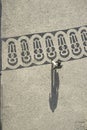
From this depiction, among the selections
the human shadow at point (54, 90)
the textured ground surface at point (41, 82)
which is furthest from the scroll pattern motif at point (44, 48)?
the human shadow at point (54, 90)

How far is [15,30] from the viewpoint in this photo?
8.81 metres

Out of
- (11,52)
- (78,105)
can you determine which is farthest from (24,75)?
(78,105)

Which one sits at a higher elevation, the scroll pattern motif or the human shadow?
the scroll pattern motif

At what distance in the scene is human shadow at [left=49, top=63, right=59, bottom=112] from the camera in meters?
8.41

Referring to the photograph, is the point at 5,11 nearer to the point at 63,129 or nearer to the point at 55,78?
the point at 55,78

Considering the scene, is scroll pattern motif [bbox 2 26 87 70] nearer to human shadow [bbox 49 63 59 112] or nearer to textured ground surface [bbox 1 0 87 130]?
textured ground surface [bbox 1 0 87 130]

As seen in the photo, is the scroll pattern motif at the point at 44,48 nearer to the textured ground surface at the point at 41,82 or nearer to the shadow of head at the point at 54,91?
the textured ground surface at the point at 41,82

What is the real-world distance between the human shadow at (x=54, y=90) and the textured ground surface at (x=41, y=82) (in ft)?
0.21

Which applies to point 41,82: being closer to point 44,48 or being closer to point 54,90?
point 54,90

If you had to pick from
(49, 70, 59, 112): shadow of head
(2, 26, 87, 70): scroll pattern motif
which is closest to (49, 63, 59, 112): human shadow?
(49, 70, 59, 112): shadow of head

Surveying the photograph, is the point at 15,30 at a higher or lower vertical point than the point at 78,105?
higher

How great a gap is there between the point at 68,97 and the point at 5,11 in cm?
236

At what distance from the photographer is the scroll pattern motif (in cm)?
866

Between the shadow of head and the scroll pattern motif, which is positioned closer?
the shadow of head
